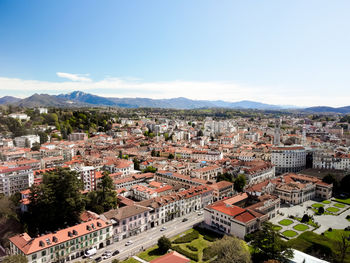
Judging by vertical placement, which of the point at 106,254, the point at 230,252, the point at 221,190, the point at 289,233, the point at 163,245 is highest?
the point at 230,252

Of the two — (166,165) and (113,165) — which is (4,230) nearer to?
(113,165)

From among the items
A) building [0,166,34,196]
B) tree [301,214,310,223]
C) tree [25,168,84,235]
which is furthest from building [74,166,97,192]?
tree [301,214,310,223]

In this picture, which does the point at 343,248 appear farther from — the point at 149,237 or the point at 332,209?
the point at 149,237

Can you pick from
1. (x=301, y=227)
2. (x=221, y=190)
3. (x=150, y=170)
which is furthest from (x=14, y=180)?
(x=301, y=227)

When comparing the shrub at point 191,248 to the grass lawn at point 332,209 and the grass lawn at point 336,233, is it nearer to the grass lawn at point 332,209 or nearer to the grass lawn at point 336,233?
the grass lawn at point 336,233

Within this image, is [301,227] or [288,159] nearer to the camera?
[301,227]

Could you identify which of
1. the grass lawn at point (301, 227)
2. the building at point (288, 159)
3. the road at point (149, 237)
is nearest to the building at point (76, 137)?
the building at point (288, 159)
